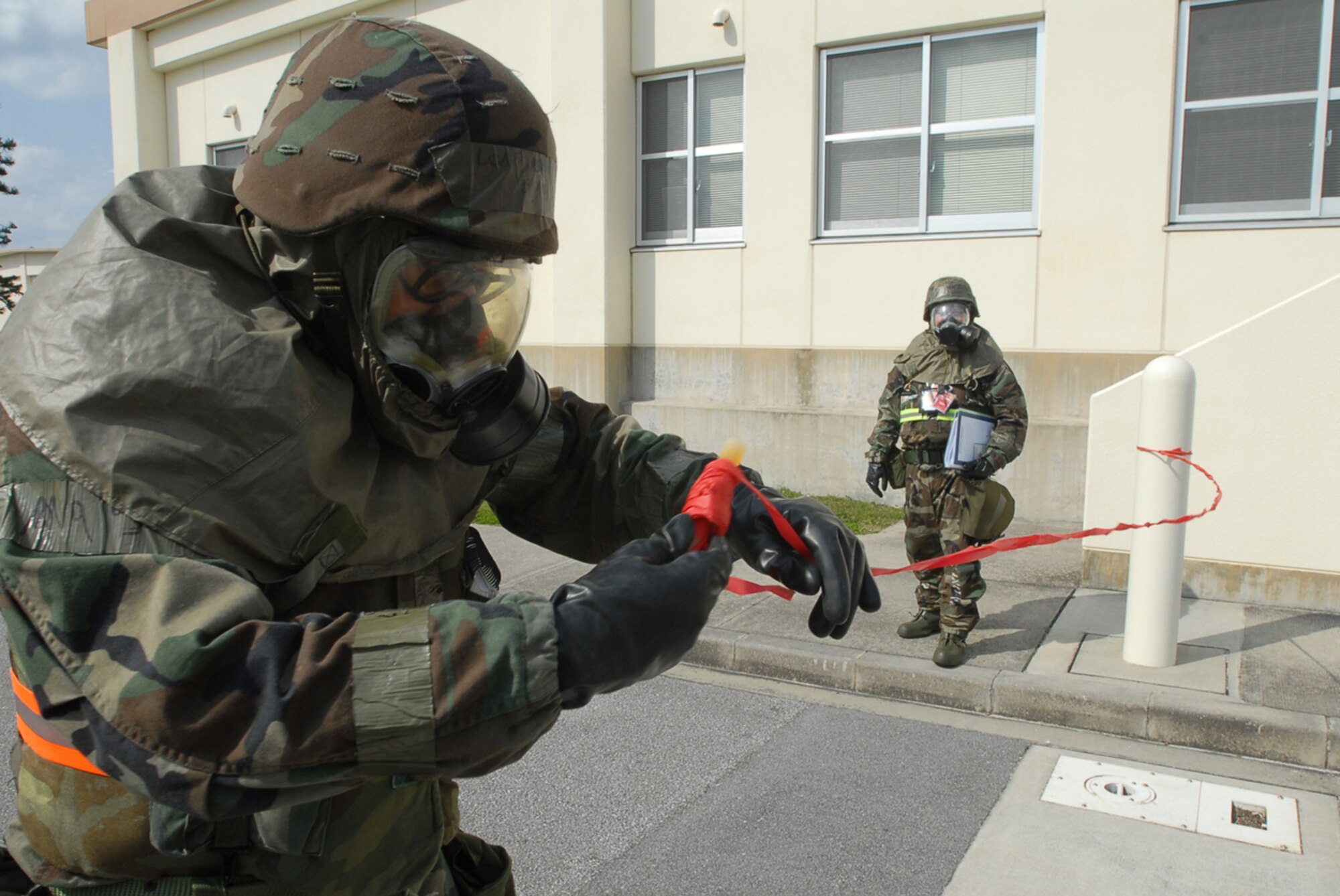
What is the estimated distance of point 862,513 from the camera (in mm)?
8344

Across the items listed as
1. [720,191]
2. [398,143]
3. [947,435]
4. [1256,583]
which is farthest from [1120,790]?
[720,191]

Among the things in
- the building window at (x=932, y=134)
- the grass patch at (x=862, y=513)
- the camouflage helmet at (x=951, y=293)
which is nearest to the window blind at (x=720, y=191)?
the building window at (x=932, y=134)

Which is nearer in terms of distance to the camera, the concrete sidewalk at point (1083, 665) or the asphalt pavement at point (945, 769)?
the asphalt pavement at point (945, 769)

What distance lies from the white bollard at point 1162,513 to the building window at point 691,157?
526cm

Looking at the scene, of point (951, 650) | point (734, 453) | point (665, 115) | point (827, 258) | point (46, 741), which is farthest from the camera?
point (665, 115)

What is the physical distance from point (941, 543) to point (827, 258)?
3.99m

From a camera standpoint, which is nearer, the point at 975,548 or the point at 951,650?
the point at 975,548

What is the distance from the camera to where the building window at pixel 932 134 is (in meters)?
8.09

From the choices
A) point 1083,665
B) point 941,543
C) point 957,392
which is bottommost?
point 1083,665

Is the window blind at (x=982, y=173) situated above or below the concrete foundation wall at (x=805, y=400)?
above

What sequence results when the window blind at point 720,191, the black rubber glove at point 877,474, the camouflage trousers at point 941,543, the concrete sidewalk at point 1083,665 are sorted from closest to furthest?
the concrete sidewalk at point 1083,665 → the camouflage trousers at point 941,543 → the black rubber glove at point 877,474 → the window blind at point 720,191

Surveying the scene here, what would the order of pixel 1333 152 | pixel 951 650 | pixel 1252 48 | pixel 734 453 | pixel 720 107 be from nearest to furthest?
pixel 734 453, pixel 951 650, pixel 1333 152, pixel 1252 48, pixel 720 107

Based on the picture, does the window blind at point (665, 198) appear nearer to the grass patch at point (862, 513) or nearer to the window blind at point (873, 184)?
the window blind at point (873, 184)

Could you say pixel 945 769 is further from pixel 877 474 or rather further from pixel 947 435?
pixel 877 474
